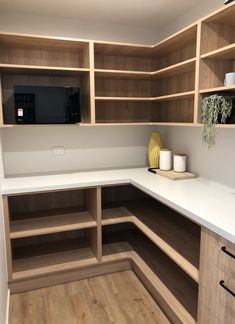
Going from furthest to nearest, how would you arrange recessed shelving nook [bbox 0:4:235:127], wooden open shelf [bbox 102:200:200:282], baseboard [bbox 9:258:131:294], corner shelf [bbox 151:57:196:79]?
1. baseboard [bbox 9:258:131:294]
2. corner shelf [bbox 151:57:196:79]
3. recessed shelving nook [bbox 0:4:235:127]
4. wooden open shelf [bbox 102:200:200:282]

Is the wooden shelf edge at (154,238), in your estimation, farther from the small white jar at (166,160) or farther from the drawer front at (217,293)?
the small white jar at (166,160)

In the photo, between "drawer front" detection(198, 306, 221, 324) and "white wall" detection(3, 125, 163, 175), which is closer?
"drawer front" detection(198, 306, 221, 324)

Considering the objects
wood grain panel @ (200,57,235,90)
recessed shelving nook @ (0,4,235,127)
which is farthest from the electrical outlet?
wood grain panel @ (200,57,235,90)

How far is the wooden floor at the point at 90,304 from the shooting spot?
6.25 ft

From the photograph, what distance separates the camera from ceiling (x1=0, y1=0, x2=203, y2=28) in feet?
7.23

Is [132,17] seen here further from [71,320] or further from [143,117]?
[71,320]

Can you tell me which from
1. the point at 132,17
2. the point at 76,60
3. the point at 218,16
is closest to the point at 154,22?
the point at 132,17

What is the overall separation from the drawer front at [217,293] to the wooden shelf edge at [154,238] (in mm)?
97

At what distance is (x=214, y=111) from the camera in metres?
1.69

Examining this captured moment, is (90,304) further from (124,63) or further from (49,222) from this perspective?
(124,63)

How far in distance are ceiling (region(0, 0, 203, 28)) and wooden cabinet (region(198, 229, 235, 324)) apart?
1.93 metres

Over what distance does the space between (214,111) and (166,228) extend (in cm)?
106

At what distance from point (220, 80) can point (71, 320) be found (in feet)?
6.64

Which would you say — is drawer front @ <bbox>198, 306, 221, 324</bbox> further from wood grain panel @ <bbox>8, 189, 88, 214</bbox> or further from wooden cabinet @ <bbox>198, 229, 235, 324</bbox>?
wood grain panel @ <bbox>8, 189, 88, 214</bbox>
